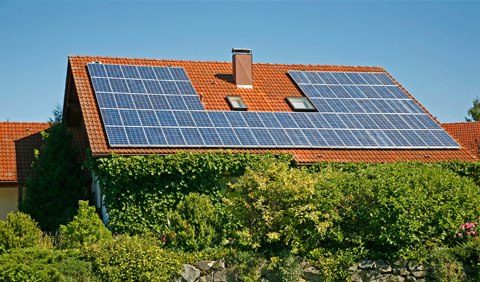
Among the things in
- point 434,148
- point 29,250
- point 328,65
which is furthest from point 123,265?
point 328,65

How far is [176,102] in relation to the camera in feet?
60.0

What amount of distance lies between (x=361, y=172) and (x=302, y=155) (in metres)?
3.14

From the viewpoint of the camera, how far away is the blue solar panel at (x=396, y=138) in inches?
730

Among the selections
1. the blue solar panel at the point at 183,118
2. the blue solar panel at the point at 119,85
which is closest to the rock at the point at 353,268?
the blue solar panel at the point at 183,118

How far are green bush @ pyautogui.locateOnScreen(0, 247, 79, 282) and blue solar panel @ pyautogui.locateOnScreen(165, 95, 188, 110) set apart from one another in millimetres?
7537

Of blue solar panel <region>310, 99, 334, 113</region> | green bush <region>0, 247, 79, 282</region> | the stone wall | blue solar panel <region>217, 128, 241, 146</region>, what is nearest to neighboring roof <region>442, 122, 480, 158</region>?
blue solar panel <region>310, 99, 334, 113</region>

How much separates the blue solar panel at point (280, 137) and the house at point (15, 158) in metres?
9.80

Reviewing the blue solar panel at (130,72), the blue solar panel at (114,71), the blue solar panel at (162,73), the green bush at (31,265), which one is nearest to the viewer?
the green bush at (31,265)

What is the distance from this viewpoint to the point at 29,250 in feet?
38.8

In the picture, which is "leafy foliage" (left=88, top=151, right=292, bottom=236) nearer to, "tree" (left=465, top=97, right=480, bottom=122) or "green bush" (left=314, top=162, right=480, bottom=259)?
"green bush" (left=314, top=162, right=480, bottom=259)

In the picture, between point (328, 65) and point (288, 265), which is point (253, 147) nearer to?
point (288, 265)

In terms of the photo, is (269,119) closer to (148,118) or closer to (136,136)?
(148,118)

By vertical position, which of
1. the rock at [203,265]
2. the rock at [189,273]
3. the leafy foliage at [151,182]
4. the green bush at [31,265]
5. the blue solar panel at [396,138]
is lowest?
the rock at [189,273]

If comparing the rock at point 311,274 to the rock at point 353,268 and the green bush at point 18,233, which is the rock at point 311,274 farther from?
the green bush at point 18,233
